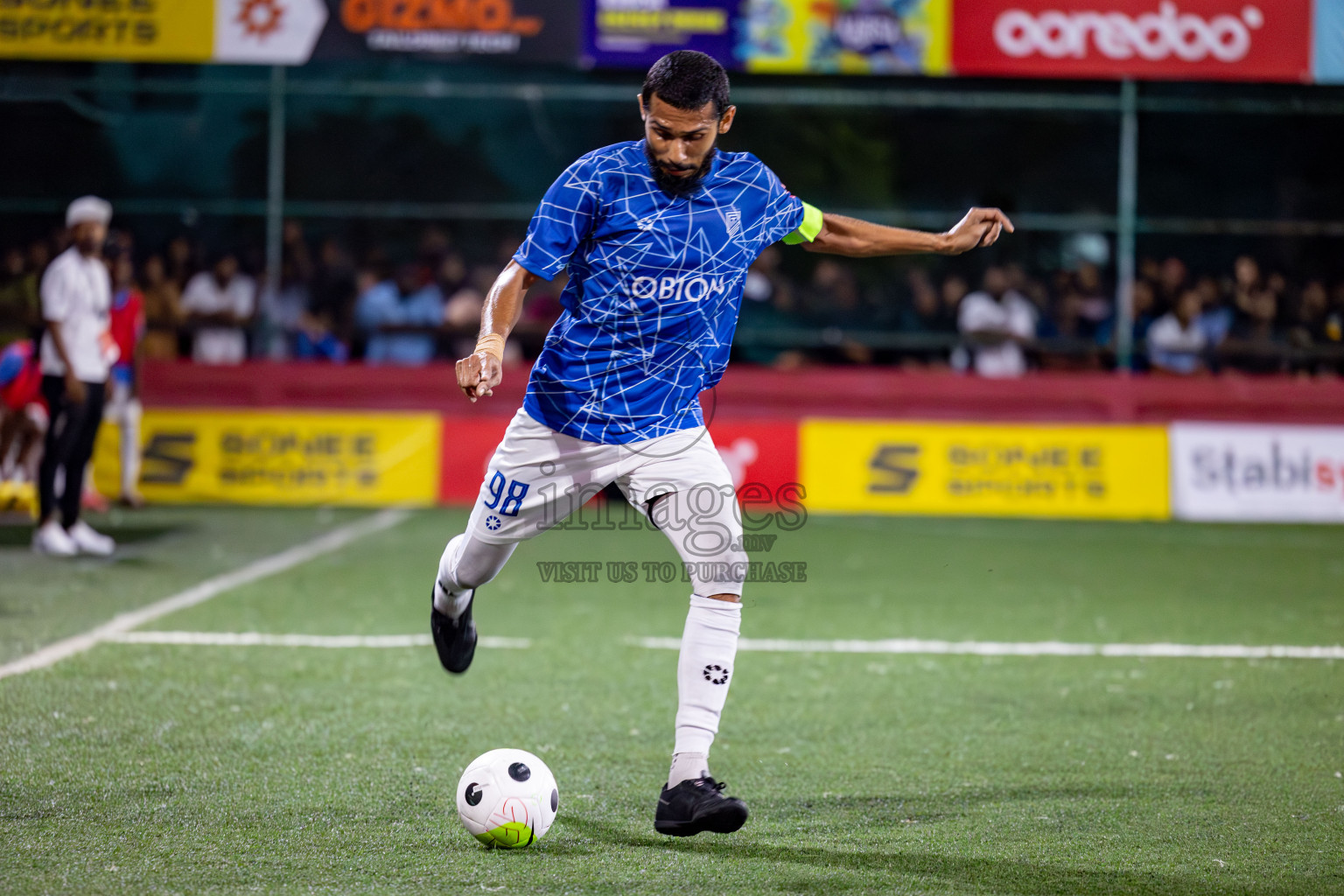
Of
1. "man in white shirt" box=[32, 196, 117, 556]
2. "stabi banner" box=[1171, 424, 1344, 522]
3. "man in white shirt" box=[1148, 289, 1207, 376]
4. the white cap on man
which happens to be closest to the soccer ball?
"man in white shirt" box=[32, 196, 117, 556]

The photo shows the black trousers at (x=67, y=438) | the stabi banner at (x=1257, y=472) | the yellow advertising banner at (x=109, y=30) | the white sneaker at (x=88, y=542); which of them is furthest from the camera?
the yellow advertising banner at (x=109, y=30)

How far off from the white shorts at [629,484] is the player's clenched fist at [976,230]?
102 centimetres

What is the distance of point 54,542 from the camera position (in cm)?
988

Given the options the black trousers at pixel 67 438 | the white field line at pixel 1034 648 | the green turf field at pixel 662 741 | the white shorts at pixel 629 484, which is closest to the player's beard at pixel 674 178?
the white shorts at pixel 629 484

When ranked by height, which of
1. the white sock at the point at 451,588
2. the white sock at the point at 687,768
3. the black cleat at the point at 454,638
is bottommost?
the white sock at the point at 687,768

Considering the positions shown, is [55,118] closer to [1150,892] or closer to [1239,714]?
[1239,714]

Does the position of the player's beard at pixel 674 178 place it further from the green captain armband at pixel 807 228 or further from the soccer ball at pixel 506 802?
the soccer ball at pixel 506 802

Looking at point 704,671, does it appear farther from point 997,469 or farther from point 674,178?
point 997,469

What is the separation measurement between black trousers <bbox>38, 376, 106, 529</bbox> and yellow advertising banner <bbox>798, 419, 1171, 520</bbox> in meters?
6.26

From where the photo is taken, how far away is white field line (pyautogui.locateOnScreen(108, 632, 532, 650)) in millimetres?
7148

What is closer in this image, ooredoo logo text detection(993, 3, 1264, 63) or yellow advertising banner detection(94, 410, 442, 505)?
yellow advertising banner detection(94, 410, 442, 505)

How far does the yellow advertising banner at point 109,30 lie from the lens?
14594mm

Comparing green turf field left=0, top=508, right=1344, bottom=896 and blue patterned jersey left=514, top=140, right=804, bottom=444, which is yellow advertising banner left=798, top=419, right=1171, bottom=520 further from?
blue patterned jersey left=514, top=140, right=804, bottom=444

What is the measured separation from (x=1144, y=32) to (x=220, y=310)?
31.4 feet
